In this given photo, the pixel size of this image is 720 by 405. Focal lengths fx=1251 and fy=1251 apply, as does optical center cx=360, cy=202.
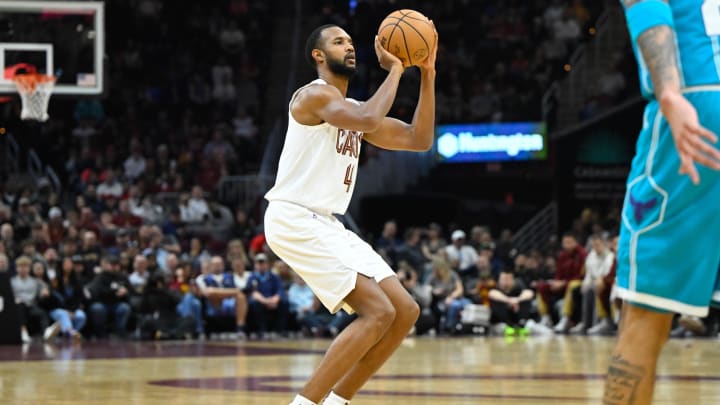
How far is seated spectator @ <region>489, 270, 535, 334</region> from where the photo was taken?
19.7m

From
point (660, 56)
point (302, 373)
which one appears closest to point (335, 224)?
point (660, 56)

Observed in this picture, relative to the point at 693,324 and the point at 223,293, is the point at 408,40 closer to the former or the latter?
the point at 693,324

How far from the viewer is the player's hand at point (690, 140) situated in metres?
3.58

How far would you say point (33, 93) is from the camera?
15445 mm

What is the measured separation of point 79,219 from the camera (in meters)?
20.8

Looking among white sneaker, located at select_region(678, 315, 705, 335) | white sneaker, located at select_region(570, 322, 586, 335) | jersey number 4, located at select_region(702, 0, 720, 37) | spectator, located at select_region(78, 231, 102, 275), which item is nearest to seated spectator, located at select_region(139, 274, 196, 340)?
spectator, located at select_region(78, 231, 102, 275)

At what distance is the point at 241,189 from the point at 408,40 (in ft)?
59.1

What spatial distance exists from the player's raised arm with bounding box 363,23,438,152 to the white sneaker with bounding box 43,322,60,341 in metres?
11.5

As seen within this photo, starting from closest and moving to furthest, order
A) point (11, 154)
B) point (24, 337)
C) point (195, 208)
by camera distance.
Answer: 1. point (24, 337)
2. point (195, 208)
3. point (11, 154)

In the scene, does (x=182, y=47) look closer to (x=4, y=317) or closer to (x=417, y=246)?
(x=417, y=246)

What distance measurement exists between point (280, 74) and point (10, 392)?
19.7m

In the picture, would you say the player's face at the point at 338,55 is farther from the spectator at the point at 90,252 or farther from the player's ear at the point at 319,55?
the spectator at the point at 90,252

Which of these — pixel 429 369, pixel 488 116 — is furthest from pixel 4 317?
pixel 488 116

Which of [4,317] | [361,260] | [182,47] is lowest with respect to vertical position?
[4,317]
